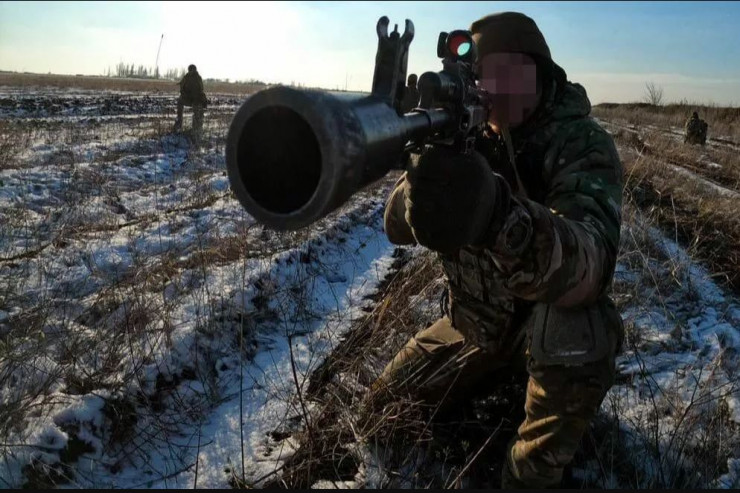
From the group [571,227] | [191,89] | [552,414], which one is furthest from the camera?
[191,89]

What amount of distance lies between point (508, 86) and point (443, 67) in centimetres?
88

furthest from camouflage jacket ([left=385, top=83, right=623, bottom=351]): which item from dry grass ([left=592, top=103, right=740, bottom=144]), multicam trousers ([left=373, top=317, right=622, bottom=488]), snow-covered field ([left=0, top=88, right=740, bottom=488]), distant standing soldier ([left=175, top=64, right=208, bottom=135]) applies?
dry grass ([left=592, top=103, right=740, bottom=144])

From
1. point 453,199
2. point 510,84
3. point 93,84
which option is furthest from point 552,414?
point 93,84

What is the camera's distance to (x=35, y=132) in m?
9.80

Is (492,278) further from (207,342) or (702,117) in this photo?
(702,117)

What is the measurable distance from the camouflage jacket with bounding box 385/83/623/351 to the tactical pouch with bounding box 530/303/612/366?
0.06 metres

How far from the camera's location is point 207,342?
2.98 meters

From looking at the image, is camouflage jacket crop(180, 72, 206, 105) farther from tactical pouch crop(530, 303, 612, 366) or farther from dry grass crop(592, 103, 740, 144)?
dry grass crop(592, 103, 740, 144)

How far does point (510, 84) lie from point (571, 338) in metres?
1.08

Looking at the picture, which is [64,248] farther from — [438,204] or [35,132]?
[35,132]

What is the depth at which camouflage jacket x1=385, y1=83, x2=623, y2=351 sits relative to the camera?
1.51 meters

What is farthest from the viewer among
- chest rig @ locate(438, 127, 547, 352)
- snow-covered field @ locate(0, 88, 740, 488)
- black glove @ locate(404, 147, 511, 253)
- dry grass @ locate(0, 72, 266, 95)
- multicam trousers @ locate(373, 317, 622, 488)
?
dry grass @ locate(0, 72, 266, 95)

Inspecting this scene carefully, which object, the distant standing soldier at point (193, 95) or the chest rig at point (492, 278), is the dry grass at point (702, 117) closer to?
the distant standing soldier at point (193, 95)

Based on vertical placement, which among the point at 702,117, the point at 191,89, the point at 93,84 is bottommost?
the point at 191,89
